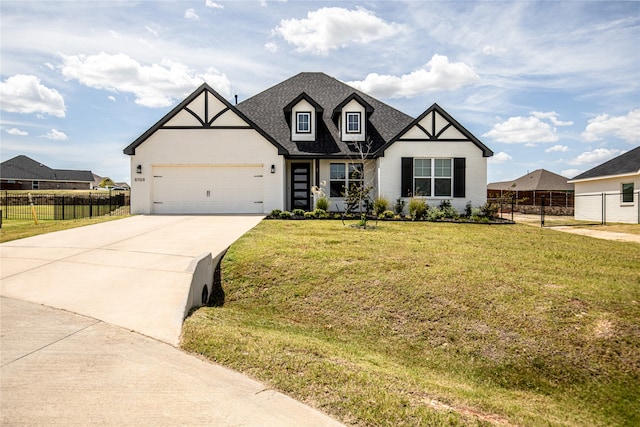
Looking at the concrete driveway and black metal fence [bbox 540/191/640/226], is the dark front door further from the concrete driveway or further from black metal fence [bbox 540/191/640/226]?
the concrete driveway

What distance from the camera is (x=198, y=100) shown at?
17.6 metres

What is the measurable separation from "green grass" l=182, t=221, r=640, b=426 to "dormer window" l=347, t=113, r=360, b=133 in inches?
438

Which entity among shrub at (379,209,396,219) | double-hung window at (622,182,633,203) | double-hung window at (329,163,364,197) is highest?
double-hung window at (329,163,364,197)

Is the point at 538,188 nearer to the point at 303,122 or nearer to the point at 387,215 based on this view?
the point at 387,215

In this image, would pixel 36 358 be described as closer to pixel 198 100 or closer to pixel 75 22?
pixel 75 22

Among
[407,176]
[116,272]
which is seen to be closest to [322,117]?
[407,176]

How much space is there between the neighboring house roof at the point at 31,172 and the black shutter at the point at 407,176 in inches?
2269

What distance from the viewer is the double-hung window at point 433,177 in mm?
18094

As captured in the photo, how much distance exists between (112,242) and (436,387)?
8640 millimetres

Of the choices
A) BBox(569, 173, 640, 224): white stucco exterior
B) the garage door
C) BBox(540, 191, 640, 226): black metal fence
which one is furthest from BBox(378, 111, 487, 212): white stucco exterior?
BBox(569, 173, 640, 224): white stucco exterior

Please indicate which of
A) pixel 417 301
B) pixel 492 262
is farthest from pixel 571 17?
pixel 417 301

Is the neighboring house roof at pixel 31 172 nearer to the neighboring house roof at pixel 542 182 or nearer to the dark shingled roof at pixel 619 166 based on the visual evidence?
the neighboring house roof at pixel 542 182

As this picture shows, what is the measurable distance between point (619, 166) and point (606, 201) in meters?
2.08

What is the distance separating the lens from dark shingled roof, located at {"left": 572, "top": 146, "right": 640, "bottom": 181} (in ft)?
68.8
